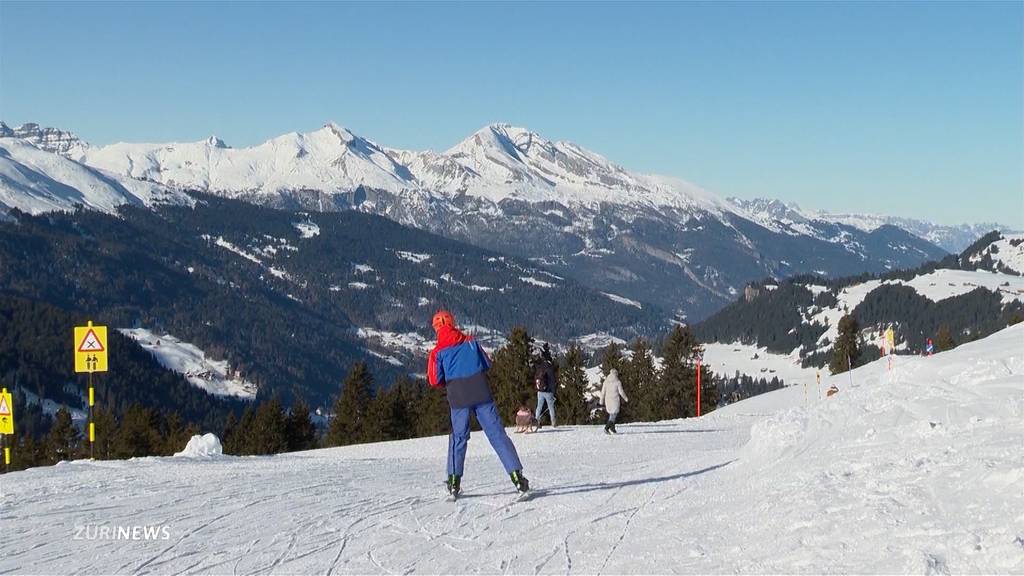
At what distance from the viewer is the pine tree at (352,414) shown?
70188 mm

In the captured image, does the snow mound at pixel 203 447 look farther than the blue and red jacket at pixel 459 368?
Yes

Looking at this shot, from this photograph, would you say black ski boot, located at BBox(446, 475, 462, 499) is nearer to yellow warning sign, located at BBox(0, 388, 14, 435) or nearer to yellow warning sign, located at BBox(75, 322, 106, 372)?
yellow warning sign, located at BBox(75, 322, 106, 372)

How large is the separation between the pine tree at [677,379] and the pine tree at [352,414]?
23275 mm

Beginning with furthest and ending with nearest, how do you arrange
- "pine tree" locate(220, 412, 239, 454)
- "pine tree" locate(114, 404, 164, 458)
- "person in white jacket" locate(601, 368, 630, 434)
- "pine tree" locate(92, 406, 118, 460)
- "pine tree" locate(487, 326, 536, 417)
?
"pine tree" locate(220, 412, 239, 454)
"pine tree" locate(92, 406, 118, 460)
"pine tree" locate(114, 404, 164, 458)
"pine tree" locate(487, 326, 536, 417)
"person in white jacket" locate(601, 368, 630, 434)

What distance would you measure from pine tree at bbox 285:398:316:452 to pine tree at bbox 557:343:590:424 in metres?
22.7

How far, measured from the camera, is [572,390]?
2665 inches

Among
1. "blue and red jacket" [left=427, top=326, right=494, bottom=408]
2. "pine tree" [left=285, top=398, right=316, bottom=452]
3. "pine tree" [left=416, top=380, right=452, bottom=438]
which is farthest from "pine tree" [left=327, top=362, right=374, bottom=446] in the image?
"blue and red jacket" [left=427, top=326, right=494, bottom=408]

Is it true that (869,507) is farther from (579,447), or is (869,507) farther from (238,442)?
(238,442)

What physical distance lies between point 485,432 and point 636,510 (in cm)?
224

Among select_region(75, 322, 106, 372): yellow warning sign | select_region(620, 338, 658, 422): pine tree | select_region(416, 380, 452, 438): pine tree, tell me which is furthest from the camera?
select_region(620, 338, 658, 422): pine tree

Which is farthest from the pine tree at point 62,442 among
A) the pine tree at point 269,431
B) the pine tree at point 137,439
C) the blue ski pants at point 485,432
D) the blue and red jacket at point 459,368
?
the blue and red jacket at point 459,368

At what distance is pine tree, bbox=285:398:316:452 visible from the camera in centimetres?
Answer: 7206

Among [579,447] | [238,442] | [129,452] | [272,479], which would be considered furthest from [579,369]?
[272,479]

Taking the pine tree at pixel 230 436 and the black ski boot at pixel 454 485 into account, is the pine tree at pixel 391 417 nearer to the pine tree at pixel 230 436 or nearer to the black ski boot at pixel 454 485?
the pine tree at pixel 230 436
